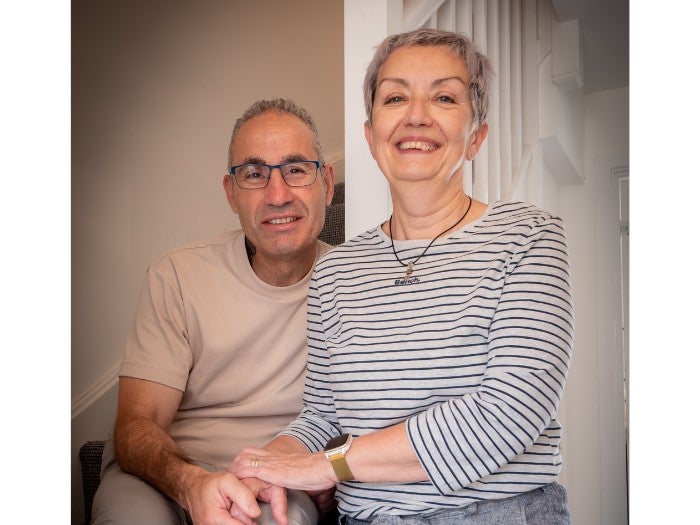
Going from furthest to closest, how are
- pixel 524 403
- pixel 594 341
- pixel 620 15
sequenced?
pixel 594 341
pixel 620 15
pixel 524 403

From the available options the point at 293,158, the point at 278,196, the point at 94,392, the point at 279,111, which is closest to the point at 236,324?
the point at 278,196

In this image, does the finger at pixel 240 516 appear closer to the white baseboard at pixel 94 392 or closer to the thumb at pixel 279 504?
the thumb at pixel 279 504

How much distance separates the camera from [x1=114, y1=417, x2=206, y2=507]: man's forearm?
137 centimetres

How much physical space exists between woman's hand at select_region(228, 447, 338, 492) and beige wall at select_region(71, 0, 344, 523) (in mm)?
1698

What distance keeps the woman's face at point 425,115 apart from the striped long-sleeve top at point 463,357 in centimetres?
12

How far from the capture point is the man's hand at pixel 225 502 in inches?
45.9

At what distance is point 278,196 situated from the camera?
173cm

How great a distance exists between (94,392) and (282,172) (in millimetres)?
1391

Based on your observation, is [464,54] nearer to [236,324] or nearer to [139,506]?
[236,324]
